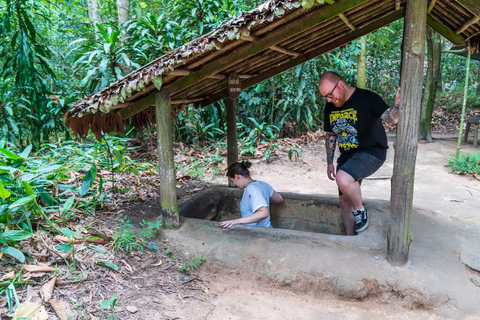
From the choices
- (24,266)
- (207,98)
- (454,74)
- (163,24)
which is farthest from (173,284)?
(454,74)

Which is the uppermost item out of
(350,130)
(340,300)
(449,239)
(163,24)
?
(163,24)

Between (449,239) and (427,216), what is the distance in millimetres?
479

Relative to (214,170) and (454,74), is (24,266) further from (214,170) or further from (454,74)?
(454,74)

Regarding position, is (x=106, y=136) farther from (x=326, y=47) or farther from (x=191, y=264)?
(x=326, y=47)

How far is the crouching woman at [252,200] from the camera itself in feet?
10.6

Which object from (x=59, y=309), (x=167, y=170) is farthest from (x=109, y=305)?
(x=167, y=170)

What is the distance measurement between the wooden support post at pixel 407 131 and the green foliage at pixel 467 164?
482cm

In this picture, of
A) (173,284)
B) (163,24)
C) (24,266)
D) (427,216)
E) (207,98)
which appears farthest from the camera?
(163,24)

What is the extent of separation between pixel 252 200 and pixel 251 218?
0.20m

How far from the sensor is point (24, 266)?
2363 mm

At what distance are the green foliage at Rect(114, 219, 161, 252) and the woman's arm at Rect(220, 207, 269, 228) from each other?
0.70 metres

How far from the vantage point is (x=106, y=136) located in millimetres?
4617

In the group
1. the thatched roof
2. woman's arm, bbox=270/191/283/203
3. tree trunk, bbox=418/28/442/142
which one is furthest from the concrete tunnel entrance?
tree trunk, bbox=418/28/442/142

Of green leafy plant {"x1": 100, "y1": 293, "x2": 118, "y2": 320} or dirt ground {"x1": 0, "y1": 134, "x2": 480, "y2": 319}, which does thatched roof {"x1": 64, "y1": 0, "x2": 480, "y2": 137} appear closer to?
dirt ground {"x1": 0, "y1": 134, "x2": 480, "y2": 319}
